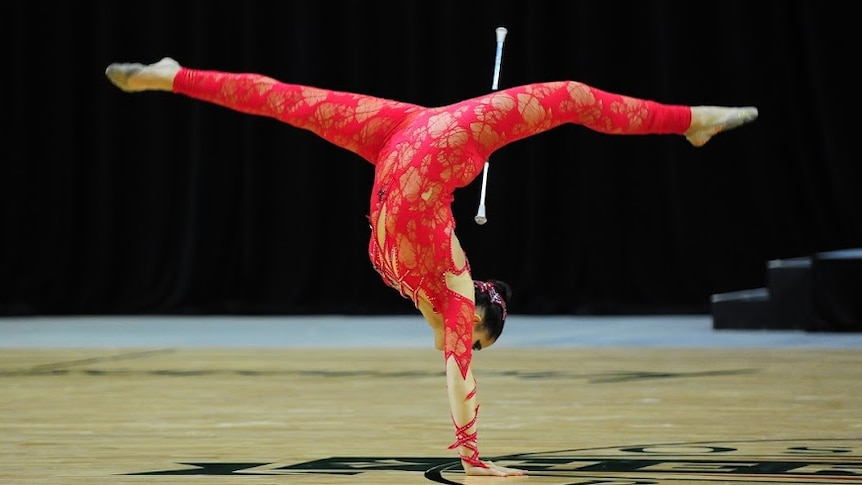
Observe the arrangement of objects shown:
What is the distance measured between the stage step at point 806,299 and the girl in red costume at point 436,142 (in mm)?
4307

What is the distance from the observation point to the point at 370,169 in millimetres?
9820

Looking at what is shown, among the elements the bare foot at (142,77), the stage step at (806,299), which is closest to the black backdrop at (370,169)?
the stage step at (806,299)

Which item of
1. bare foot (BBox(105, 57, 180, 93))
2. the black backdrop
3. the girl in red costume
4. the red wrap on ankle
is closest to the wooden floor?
the red wrap on ankle

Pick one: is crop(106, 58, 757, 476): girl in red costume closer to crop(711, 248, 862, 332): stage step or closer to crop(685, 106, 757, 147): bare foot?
crop(685, 106, 757, 147): bare foot

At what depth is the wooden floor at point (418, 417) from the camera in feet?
11.3

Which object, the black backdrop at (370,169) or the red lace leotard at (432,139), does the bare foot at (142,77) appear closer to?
the red lace leotard at (432,139)

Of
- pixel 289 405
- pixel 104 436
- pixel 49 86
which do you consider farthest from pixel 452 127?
pixel 49 86

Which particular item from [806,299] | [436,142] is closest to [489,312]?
[436,142]

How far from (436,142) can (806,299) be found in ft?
16.0

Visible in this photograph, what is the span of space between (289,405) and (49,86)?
5.87 meters

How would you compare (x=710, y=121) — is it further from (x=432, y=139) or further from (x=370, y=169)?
(x=370, y=169)

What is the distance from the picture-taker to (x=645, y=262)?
31.0 feet

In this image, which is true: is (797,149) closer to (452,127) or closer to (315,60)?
(315,60)

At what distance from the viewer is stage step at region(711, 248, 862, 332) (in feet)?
24.9
